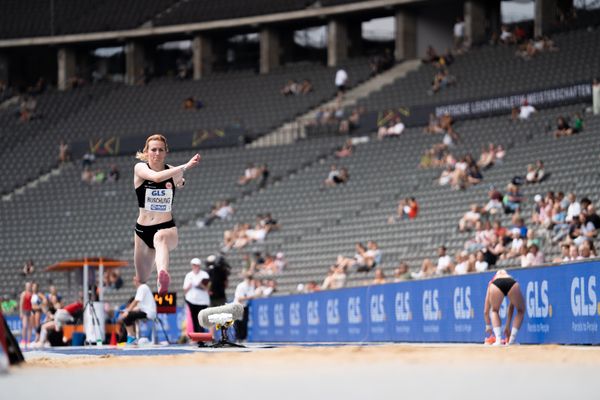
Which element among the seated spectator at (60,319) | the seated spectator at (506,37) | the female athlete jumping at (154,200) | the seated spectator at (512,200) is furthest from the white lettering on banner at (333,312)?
the seated spectator at (506,37)

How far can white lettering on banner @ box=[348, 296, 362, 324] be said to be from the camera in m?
23.6

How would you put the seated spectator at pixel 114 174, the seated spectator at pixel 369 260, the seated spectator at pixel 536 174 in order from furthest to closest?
the seated spectator at pixel 114 174, the seated spectator at pixel 369 260, the seated spectator at pixel 536 174

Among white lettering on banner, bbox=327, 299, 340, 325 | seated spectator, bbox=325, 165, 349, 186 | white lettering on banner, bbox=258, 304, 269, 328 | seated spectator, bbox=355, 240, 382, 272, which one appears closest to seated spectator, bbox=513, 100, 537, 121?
seated spectator, bbox=325, 165, 349, 186

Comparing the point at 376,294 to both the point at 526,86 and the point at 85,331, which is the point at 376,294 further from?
the point at 526,86

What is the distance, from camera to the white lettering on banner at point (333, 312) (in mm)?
24375

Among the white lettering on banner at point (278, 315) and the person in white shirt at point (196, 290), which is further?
the white lettering on banner at point (278, 315)

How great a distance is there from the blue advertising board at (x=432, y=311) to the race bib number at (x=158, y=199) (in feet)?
19.9

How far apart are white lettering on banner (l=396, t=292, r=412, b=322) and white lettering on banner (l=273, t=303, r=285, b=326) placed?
4653 mm

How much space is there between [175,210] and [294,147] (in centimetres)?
468

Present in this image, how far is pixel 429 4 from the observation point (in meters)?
46.2

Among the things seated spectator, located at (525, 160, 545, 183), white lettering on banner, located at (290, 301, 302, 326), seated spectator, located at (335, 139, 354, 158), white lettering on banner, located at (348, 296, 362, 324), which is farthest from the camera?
seated spectator, located at (335, 139, 354, 158)

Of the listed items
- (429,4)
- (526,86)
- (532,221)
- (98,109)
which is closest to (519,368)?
(532,221)

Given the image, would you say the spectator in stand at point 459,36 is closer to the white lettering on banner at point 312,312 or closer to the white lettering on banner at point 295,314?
the white lettering on banner at point 295,314

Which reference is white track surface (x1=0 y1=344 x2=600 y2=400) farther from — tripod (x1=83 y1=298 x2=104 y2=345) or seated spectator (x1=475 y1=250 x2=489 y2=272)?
tripod (x1=83 y1=298 x2=104 y2=345)
